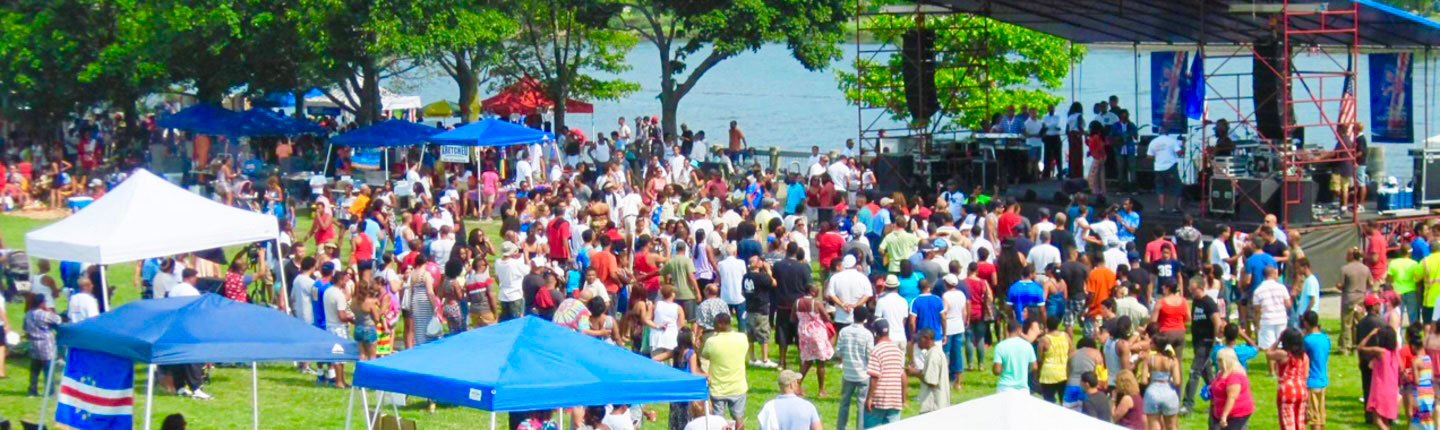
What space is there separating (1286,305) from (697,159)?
693 inches

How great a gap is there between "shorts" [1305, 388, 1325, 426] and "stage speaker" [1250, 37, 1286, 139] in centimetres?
887

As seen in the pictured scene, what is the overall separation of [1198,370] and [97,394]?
805cm

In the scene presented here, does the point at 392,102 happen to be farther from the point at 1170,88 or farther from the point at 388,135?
the point at 1170,88

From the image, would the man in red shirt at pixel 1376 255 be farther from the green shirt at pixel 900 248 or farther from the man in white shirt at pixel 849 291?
the man in white shirt at pixel 849 291

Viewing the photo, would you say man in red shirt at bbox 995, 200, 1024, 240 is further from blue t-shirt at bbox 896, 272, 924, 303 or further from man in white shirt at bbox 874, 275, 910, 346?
man in white shirt at bbox 874, 275, 910, 346

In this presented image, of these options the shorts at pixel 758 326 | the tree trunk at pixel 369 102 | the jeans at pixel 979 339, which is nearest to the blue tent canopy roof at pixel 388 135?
the tree trunk at pixel 369 102

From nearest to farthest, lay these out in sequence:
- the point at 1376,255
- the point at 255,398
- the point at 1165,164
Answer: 1. the point at 255,398
2. the point at 1376,255
3. the point at 1165,164

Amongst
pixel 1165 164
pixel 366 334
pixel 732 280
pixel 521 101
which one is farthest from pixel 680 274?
pixel 521 101

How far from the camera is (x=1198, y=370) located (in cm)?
1341

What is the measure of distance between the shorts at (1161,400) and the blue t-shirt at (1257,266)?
4.76 m

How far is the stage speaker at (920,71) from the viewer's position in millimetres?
26188

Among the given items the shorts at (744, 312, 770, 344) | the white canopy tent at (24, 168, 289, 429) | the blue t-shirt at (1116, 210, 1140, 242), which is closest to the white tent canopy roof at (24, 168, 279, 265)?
the white canopy tent at (24, 168, 289, 429)

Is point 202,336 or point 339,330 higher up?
point 202,336

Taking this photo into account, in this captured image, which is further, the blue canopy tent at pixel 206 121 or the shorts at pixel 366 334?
the blue canopy tent at pixel 206 121
